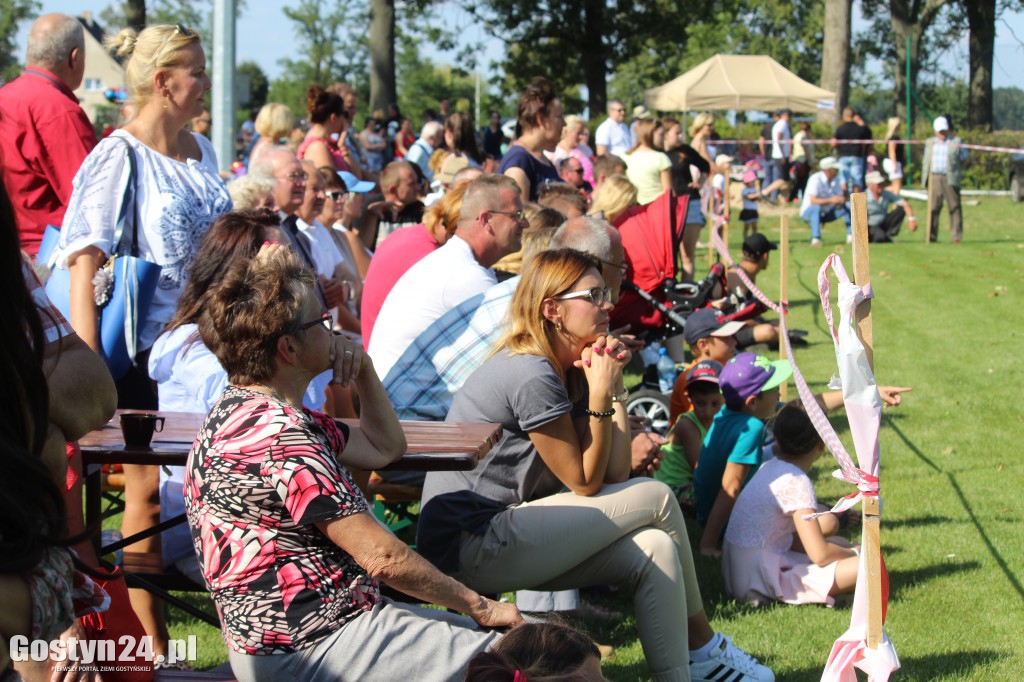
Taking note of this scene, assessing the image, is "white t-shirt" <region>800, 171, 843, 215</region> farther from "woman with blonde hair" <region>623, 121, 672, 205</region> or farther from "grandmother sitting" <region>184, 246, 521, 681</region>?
"grandmother sitting" <region>184, 246, 521, 681</region>

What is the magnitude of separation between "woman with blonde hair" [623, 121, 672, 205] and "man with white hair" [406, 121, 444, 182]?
10.5ft

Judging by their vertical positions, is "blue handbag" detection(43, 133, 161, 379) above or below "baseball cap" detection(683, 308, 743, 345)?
above

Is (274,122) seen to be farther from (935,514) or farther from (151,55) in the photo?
(935,514)

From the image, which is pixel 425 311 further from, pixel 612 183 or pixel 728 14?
pixel 728 14

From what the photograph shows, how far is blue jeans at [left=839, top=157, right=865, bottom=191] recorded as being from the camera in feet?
73.7

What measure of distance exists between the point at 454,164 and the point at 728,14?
139 ft

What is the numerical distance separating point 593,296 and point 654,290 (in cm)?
392

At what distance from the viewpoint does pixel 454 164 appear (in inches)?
365

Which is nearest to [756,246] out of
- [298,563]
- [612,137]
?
[298,563]

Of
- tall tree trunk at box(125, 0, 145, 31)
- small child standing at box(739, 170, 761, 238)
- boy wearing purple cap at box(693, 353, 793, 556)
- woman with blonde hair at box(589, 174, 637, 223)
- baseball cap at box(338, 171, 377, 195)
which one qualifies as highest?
tall tree trunk at box(125, 0, 145, 31)

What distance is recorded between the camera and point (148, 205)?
161 inches

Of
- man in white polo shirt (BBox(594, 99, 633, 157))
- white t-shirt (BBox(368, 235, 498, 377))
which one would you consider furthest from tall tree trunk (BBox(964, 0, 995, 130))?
white t-shirt (BBox(368, 235, 498, 377))

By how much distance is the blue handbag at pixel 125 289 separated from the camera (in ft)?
13.0

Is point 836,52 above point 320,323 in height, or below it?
above
